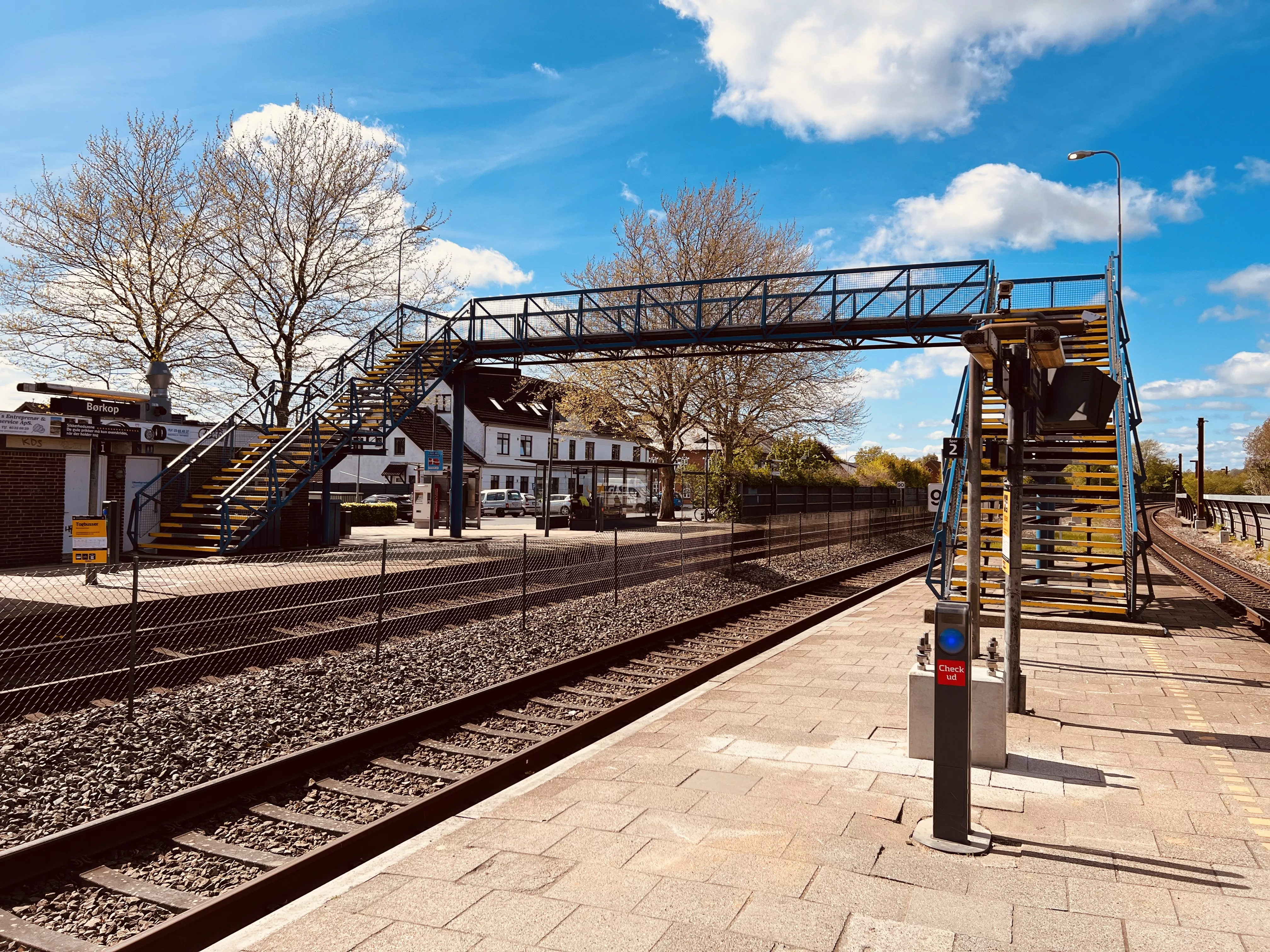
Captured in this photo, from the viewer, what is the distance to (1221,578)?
71.8ft

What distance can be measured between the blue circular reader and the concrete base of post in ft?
3.24

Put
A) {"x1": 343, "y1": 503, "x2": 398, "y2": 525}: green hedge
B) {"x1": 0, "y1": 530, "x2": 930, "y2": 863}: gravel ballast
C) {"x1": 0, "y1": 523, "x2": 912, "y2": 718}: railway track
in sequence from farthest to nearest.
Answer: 1. {"x1": 343, "y1": 503, "x2": 398, "y2": 525}: green hedge
2. {"x1": 0, "y1": 523, "x2": 912, "y2": 718}: railway track
3. {"x1": 0, "y1": 530, "x2": 930, "y2": 863}: gravel ballast

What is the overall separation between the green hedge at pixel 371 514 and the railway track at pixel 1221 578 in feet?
89.1

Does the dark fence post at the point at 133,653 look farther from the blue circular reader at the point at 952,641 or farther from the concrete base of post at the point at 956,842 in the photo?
the blue circular reader at the point at 952,641

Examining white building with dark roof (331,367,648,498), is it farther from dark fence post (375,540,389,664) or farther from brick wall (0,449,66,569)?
dark fence post (375,540,389,664)

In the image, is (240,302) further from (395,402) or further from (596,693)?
(596,693)

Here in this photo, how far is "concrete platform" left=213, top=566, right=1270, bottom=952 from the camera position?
12.7 ft

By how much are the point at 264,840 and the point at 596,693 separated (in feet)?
13.8

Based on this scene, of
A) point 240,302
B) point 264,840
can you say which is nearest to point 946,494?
point 264,840

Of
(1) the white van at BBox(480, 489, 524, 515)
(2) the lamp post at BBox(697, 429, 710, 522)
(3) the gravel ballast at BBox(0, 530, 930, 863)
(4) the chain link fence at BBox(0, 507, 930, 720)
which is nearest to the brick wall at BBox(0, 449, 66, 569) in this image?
(4) the chain link fence at BBox(0, 507, 930, 720)

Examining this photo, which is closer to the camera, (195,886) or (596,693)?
(195,886)

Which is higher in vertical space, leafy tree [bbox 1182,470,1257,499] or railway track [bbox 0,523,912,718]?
leafy tree [bbox 1182,470,1257,499]

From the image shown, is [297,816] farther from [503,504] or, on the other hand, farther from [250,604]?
[503,504]

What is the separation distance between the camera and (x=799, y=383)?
36.2m
